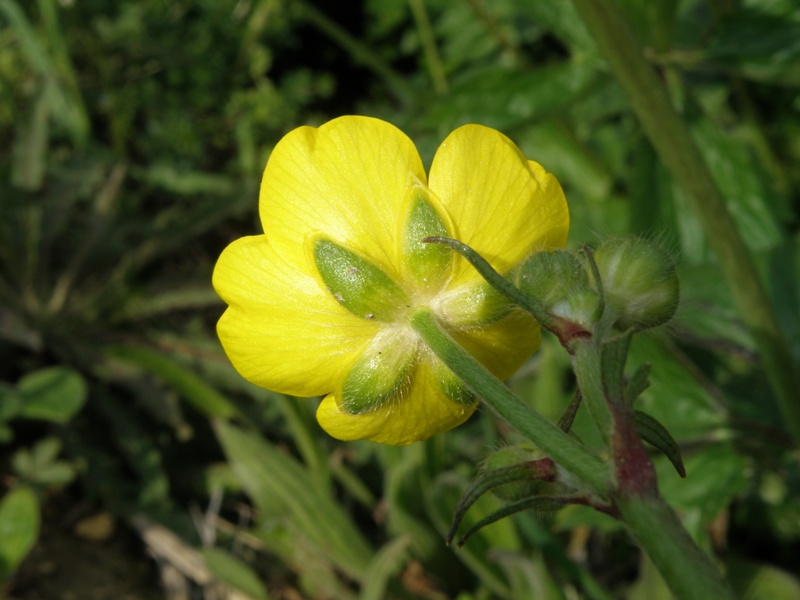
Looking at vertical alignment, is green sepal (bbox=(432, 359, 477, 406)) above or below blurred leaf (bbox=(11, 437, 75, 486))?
above

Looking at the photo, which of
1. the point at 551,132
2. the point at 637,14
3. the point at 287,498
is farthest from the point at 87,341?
the point at 637,14

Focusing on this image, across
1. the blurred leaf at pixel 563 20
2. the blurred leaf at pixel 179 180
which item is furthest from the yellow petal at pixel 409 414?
the blurred leaf at pixel 179 180

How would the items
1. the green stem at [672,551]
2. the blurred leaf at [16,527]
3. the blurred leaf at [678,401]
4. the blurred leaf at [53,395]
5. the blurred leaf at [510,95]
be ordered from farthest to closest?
the blurred leaf at [53,395]
the blurred leaf at [16,527]
the blurred leaf at [510,95]
the blurred leaf at [678,401]
the green stem at [672,551]

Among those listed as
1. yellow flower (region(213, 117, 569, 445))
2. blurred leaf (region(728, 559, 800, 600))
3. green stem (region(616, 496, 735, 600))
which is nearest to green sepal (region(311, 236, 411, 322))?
→ yellow flower (region(213, 117, 569, 445))

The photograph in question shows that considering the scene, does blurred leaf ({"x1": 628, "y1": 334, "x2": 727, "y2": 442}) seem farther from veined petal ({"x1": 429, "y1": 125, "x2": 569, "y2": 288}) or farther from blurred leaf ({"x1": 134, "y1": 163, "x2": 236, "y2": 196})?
blurred leaf ({"x1": 134, "y1": 163, "x2": 236, "y2": 196})

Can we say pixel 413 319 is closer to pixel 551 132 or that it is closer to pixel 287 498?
pixel 287 498

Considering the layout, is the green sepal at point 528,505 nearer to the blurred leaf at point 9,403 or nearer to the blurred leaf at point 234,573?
the blurred leaf at point 234,573
